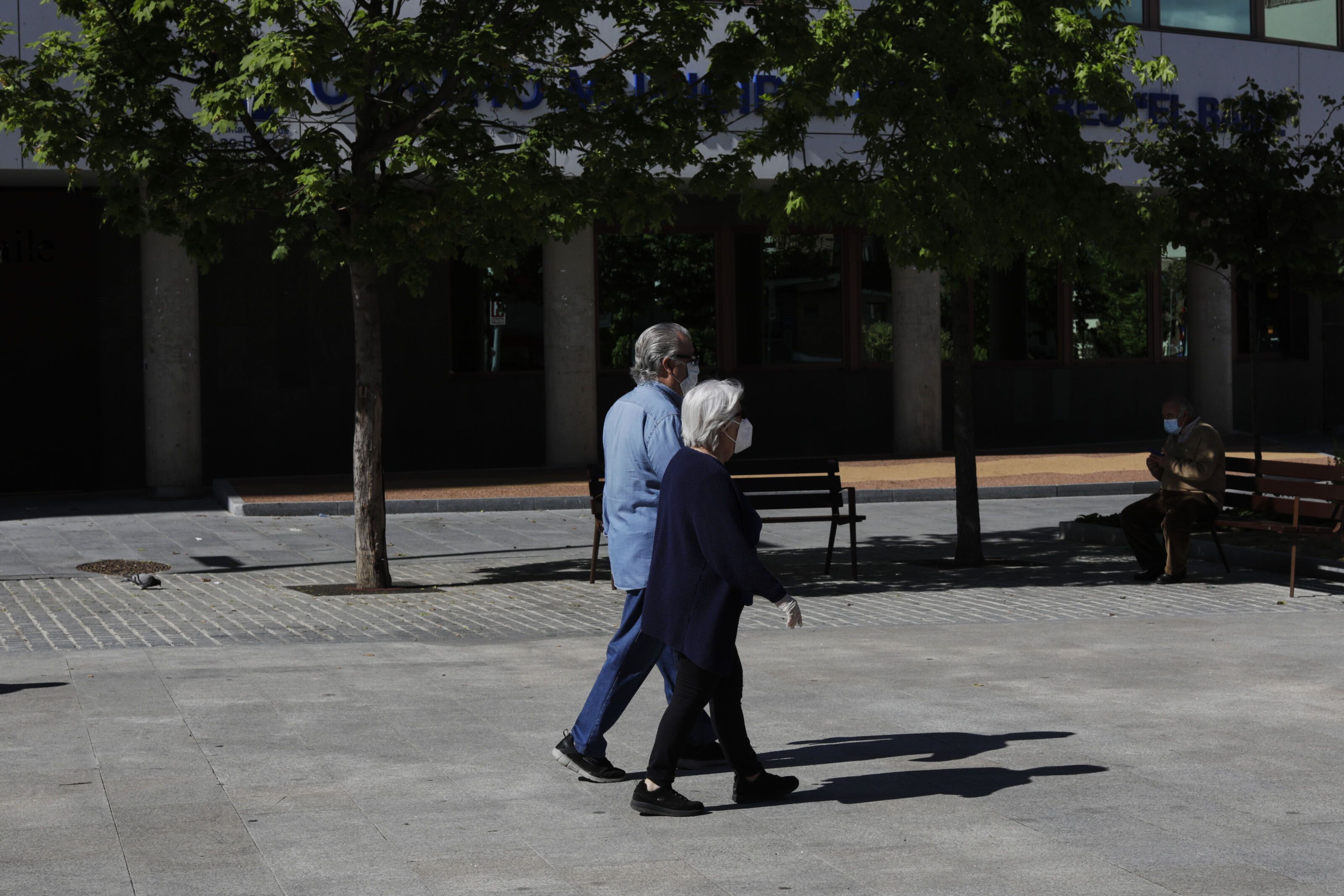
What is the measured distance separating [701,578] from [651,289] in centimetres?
1882

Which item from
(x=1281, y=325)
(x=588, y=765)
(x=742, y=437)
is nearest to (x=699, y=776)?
(x=588, y=765)

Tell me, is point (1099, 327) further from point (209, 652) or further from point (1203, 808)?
point (1203, 808)

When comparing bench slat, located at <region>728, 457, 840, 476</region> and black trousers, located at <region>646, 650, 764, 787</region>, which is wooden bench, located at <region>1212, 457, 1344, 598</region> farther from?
black trousers, located at <region>646, 650, 764, 787</region>

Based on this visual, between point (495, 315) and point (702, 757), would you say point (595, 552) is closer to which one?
point (702, 757)

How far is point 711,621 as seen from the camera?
19.0 ft

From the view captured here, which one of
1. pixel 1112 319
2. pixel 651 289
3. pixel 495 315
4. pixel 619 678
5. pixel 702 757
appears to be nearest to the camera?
pixel 619 678

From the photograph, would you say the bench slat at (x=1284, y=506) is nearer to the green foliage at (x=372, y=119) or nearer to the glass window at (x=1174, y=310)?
the green foliage at (x=372, y=119)

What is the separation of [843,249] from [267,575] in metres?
14.4

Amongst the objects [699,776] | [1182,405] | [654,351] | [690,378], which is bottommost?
[699,776]

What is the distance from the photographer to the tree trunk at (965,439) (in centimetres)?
1315

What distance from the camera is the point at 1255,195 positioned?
15.6 metres

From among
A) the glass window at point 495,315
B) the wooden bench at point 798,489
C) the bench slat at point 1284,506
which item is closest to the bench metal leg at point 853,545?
the wooden bench at point 798,489

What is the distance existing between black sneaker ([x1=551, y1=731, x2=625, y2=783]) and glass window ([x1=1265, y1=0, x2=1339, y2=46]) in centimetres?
2286

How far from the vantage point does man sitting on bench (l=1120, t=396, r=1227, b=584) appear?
39.1 feet
